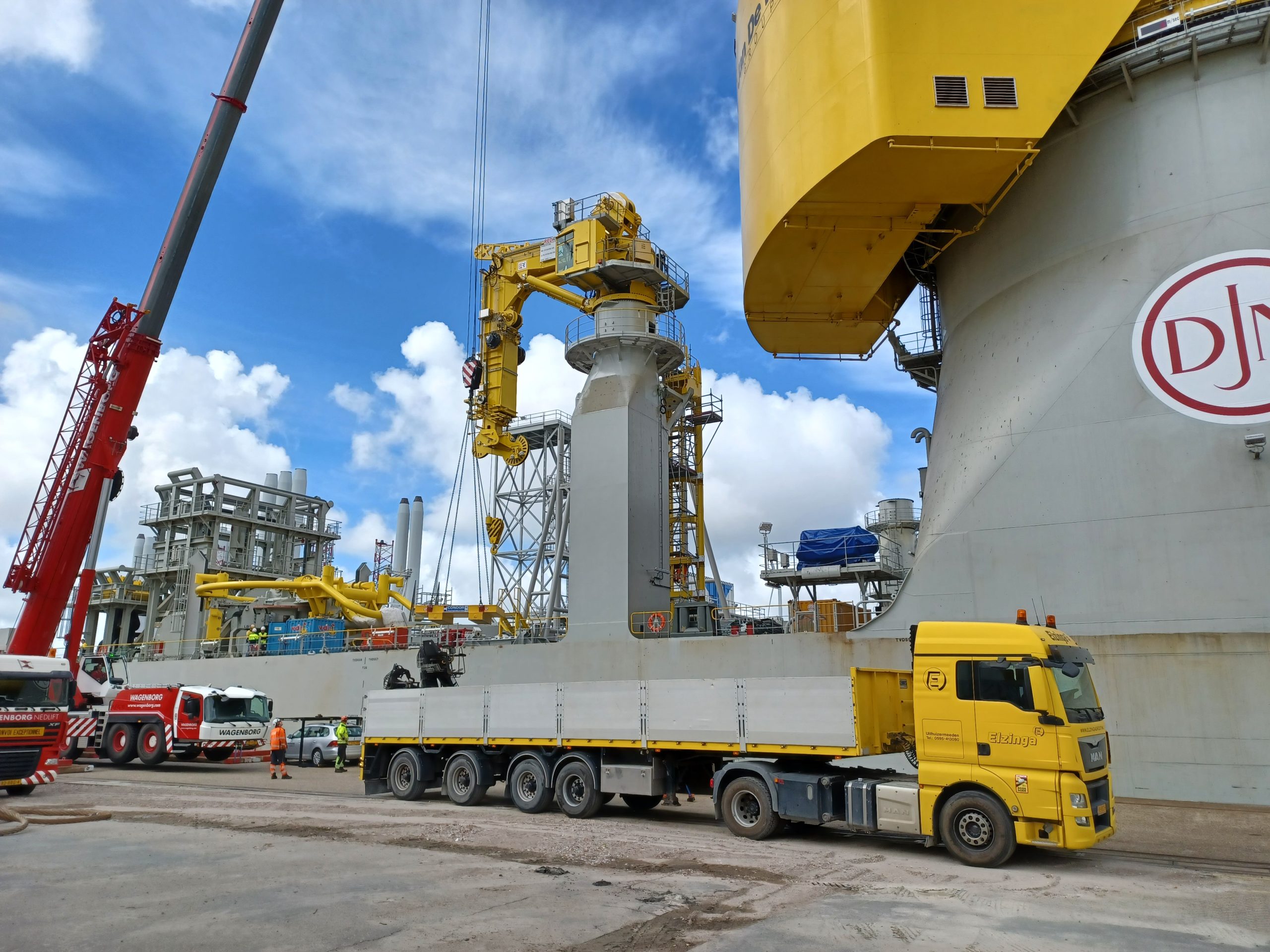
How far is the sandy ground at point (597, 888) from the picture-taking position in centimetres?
662

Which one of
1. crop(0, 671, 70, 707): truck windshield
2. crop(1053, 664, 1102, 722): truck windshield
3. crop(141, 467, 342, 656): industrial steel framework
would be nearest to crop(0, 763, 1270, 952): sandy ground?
crop(1053, 664, 1102, 722): truck windshield

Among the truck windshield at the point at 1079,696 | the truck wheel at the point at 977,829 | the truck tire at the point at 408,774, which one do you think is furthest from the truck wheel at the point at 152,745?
the truck windshield at the point at 1079,696

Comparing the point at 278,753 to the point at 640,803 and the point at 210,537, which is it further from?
the point at 210,537

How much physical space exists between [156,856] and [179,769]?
1520 centimetres

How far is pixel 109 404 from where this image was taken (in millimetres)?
19297

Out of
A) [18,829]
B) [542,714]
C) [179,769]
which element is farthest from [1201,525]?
[179,769]

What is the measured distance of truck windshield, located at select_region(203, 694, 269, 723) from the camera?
75.8 ft

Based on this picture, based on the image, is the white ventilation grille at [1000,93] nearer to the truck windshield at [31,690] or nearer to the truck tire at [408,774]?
the truck tire at [408,774]

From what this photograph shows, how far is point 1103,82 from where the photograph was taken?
55.1 ft

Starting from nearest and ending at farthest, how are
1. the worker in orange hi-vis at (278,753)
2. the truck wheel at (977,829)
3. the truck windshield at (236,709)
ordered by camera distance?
the truck wheel at (977,829)
the worker in orange hi-vis at (278,753)
the truck windshield at (236,709)

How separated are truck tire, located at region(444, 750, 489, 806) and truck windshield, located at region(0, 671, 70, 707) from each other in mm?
7470

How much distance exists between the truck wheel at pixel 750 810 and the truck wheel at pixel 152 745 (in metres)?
17.6

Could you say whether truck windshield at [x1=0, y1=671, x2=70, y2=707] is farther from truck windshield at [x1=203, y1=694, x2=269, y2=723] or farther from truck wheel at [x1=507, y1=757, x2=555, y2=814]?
truck wheel at [x1=507, y1=757, x2=555, y2=814]

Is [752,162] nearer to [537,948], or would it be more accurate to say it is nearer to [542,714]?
[542,714]
